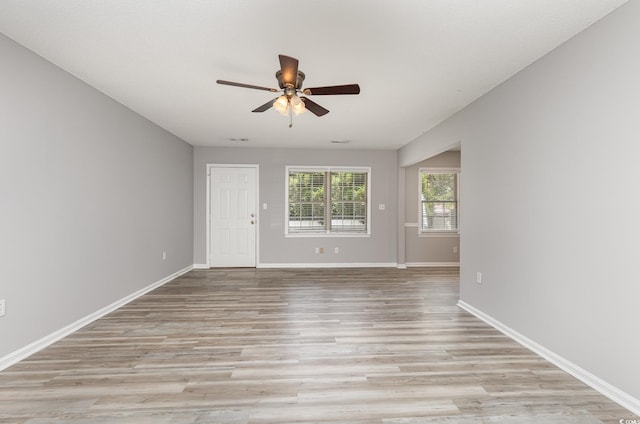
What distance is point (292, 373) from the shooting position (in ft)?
7.31

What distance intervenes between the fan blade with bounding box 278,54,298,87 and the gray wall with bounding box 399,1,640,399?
2086 mm

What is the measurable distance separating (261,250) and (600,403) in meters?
5.40

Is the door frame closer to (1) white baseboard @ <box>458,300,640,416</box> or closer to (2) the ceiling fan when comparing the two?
(2) the ceiling fan

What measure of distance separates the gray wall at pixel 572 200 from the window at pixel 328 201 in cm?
336

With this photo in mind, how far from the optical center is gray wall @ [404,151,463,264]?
659 cm

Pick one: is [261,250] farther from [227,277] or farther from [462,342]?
[462,342]

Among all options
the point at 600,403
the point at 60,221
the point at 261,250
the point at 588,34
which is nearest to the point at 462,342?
the point at 600,403

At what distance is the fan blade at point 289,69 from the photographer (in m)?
2.14

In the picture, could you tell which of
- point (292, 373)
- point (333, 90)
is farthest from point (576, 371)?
point (333, 90)

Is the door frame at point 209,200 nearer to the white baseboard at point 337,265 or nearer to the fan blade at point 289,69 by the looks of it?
the white baseboard at point 337,265

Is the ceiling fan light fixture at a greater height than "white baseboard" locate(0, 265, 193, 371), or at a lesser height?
greater

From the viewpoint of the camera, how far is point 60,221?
2822 millimetres

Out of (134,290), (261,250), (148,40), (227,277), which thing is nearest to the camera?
(148,40)

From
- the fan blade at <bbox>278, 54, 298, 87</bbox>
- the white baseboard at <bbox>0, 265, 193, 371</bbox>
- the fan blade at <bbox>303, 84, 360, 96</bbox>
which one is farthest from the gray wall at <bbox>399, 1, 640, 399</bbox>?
the white baseboard at <bbox>0, 265, 193, 371</bbox>
